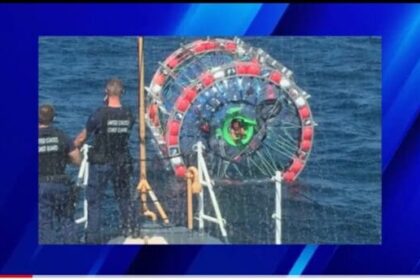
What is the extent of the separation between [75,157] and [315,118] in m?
1.25

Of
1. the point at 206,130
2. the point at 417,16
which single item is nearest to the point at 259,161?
the point at 206,130

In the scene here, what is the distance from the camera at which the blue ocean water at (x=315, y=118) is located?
17.6ft

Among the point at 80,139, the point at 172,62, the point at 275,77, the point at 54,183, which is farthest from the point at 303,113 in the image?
the point at 54,183

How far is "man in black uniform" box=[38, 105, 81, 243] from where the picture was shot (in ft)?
17.6

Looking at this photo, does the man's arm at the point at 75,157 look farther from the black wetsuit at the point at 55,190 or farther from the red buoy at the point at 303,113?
the red buoy at the point at 303,113

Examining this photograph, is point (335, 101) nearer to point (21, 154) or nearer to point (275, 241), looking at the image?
point (275, 241)

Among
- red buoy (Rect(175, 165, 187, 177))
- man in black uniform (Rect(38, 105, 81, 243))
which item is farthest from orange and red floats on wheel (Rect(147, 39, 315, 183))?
man in black uniform (Rect(38, 105, 81, 243))

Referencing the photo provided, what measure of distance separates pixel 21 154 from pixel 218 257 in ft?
3.74

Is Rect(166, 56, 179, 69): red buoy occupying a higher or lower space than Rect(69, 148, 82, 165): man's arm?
higher

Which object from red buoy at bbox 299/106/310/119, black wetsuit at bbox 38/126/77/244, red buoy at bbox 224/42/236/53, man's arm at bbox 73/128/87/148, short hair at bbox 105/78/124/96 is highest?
red buoy at bbox 224/42/236/53

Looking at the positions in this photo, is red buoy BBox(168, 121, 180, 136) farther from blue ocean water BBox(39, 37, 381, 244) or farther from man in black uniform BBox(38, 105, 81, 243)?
man in black uniform BBox(38, 105, 81, 243)

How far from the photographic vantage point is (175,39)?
5363mm

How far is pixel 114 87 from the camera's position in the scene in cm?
536

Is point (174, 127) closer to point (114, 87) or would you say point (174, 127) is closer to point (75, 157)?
point (114, 87)
